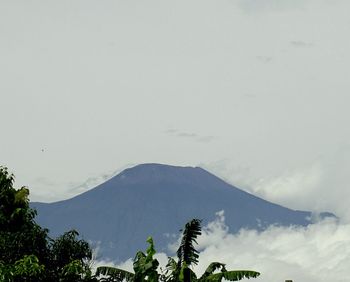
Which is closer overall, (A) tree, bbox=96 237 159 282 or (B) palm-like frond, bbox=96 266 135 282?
(A) tree, bbox=96 237 159 282

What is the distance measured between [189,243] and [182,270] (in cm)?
130

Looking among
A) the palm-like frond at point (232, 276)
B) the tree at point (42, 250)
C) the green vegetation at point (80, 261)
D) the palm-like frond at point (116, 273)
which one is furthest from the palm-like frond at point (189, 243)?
the tree at point (42, 250)

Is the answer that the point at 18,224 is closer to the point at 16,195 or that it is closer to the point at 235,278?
the point at 16,195

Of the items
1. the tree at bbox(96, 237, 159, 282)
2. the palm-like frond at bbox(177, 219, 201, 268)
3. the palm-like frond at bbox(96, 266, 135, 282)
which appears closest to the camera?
the tree at bbox(96, 237, 159, 282)

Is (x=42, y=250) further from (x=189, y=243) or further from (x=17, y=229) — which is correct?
(x=189, y=243)

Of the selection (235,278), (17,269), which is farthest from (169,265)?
(17,269)

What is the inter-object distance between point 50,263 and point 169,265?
4175 mm

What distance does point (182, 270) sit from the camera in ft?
84.7

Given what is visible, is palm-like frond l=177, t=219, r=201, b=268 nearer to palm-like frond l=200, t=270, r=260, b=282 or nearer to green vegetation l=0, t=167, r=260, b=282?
green vegetation l=0, t=167, r=260, b=282

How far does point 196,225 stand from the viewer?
27016 mm

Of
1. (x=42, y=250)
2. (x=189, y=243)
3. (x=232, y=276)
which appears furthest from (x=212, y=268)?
(x=42, y=250)

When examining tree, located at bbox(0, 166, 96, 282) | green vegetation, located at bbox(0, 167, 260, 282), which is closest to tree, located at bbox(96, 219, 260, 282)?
green vegetation, located at bbox(0, 167, 260, 282)

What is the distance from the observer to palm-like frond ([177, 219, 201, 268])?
26.8 m

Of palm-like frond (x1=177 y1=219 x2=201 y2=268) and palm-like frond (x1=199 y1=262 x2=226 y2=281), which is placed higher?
palm-like frond (x1=177 y1=219 x2=201 y2=268)
